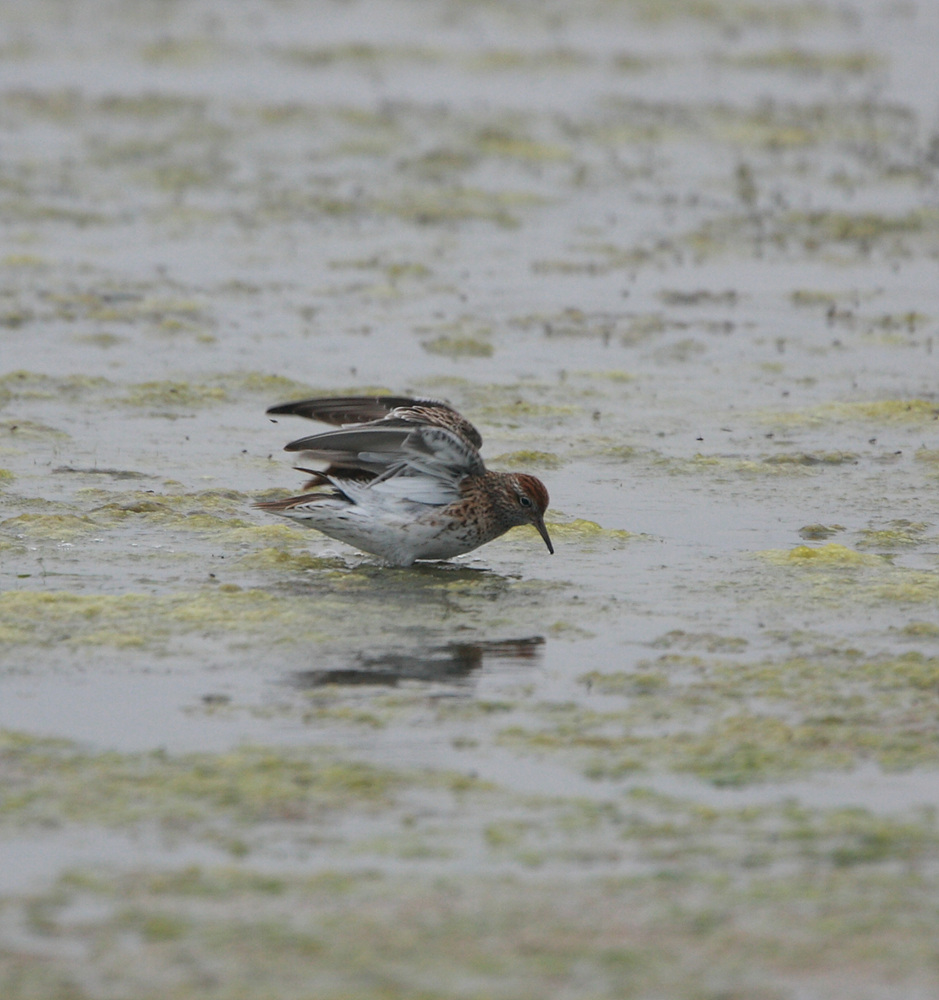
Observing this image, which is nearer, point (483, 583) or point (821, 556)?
point (483, 583)

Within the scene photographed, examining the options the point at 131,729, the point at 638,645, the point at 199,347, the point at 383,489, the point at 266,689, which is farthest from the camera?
the point at 199,347

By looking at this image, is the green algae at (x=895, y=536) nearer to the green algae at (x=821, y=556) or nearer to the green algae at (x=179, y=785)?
the green algae at (x=821, y=556)

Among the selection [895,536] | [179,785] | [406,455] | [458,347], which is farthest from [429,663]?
[458,347]

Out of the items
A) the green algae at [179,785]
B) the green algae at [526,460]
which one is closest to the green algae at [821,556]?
the green algae at [526,460]

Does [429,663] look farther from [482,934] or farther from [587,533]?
[482,934]

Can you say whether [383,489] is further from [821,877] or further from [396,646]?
[821,877]

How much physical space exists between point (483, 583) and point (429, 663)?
1415mm

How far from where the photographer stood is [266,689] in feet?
23.7

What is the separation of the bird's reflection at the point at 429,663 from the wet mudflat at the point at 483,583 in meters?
0.03

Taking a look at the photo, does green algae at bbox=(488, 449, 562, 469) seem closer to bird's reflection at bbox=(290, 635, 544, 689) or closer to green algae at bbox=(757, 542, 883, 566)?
green algae at bbox=(757, 542, 883, 566)

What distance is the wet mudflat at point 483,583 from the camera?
539 centimetres

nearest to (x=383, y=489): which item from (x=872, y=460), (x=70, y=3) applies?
(x=872, y=460)

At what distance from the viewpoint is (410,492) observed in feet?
Answer: 30.2

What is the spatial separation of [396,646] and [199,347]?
6345 mm
